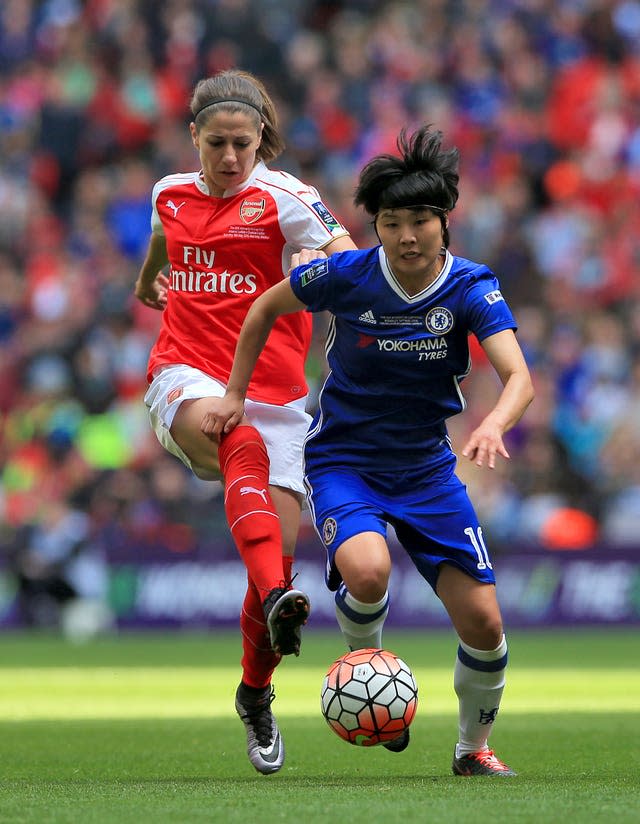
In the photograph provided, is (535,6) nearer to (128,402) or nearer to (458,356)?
(128,402)

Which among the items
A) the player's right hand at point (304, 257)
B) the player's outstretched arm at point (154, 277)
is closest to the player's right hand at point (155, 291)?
the player's outstretched arm at point (154, 277)

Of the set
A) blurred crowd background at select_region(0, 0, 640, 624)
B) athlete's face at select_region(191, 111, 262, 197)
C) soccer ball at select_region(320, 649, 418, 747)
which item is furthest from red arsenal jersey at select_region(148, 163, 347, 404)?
blurred crowd background at select_region(0, 0, 640, 624)

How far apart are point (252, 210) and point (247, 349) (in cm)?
74

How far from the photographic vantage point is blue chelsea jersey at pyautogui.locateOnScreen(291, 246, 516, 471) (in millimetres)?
6410

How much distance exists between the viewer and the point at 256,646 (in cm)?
706

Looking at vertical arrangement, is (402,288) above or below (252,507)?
above

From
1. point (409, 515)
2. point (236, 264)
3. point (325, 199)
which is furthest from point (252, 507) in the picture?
point (325, 199)

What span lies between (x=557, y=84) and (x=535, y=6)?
1.24m

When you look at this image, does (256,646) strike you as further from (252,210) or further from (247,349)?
(252,210)

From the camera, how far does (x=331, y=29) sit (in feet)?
70.0

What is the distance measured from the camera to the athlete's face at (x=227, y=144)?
6914 millimetres

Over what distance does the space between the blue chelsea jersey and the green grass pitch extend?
1272mm

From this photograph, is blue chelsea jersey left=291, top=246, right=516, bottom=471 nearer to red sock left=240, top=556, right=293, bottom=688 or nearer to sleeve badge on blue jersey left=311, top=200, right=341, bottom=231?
sleeve badge on blue jersey left=311, top=200, right=341, bottom=231

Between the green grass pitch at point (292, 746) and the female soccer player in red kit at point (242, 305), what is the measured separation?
61 cm
